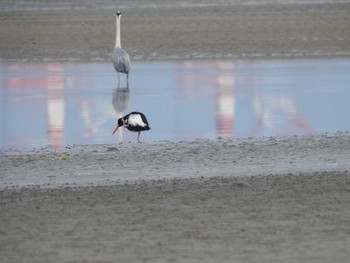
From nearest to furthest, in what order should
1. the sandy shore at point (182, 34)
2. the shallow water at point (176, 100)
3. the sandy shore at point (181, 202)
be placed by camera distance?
the sandy shore at point (181, 202) → the shallow water at point (176, 100) → the sandy shore at point (182, 34)

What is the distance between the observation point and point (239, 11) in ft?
120

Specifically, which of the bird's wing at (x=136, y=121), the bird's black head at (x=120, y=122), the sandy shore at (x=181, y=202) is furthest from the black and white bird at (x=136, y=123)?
the sandy shore at (x=181, y=202)

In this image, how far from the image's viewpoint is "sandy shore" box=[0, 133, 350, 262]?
268 inches

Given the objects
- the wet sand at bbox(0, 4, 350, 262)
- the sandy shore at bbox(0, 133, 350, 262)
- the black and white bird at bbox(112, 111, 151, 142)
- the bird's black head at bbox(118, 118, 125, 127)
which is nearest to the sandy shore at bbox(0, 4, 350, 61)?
the bird's black head at bbox(118, 118, 125, 127)

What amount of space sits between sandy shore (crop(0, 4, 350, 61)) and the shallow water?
2205 mm

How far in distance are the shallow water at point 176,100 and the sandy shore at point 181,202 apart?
1.29 metres

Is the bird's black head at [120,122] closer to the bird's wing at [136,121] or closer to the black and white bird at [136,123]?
the black and white bird at [136,123]

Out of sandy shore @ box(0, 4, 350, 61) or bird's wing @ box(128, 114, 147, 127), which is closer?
bird's wing @ box(128, 114, 147, 127)

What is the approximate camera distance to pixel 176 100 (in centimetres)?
1675

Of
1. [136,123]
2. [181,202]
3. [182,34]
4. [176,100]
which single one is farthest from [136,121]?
[182,34]

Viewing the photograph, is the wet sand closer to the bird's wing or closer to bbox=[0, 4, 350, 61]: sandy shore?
the bird's wing

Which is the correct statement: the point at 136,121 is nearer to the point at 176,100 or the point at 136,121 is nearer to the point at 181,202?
the point at 176,100

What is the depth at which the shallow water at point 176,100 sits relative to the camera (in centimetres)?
1340

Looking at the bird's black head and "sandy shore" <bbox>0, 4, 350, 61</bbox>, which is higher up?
the bird's black head
